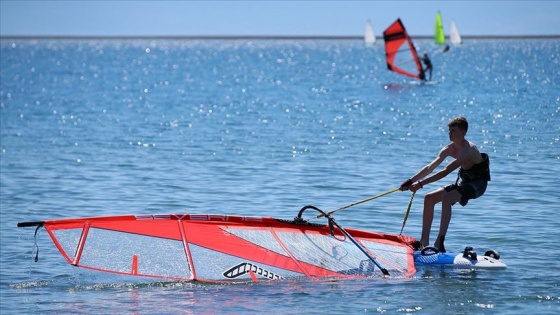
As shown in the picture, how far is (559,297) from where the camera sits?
1223 cm

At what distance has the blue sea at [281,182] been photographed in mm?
12469

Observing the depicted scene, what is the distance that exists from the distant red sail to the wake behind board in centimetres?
3896

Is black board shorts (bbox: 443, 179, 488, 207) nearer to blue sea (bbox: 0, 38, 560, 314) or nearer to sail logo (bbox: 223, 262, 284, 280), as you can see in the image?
blue sea (bbox: 0, 38, 560, 314)

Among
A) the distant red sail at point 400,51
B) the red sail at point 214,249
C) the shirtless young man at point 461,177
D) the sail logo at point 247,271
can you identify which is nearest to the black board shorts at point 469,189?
the shirtless young man at point 461,177

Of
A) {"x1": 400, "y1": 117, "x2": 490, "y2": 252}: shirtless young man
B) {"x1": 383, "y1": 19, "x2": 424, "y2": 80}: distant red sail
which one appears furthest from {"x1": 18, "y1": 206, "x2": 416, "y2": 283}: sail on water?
{"x1": 383, "y1": 19, "x2": 424, "y2": 80}: distant red sail

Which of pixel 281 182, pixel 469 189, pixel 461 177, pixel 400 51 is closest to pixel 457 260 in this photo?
pixel 469 189

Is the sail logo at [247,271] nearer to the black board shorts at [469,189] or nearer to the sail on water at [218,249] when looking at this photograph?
the sail on water at [218,249]

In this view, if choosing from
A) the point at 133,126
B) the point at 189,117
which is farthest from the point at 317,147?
the point at 189,117

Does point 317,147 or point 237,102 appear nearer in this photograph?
point 317,147

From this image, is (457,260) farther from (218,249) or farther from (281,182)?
(281,182)

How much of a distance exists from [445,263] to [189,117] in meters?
28.8

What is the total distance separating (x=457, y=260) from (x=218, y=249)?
2.99 m

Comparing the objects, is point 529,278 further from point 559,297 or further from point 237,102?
point 237,102

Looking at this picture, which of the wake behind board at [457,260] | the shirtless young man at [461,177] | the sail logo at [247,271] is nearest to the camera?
the sail logo at [247,271]
